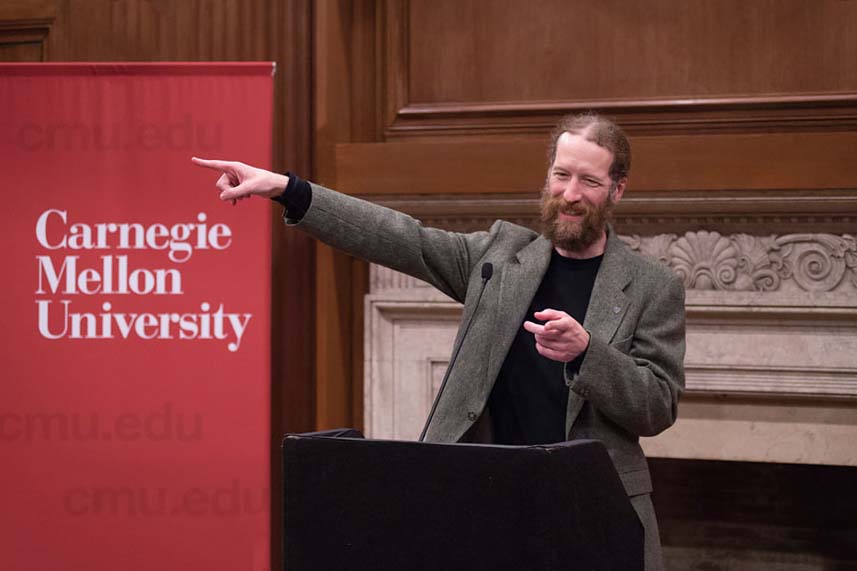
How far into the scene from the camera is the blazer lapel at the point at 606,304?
6.51 ft

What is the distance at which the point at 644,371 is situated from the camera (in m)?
1.96

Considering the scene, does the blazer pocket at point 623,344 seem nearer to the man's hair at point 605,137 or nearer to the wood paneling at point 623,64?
the man's hair at point 605,137

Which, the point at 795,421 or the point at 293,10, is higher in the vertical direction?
the point at 293,10

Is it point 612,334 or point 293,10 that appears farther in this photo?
point 293,10

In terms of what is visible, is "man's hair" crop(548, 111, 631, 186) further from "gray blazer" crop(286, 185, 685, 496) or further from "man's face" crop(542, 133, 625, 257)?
"gray blazer" crop(286, 185, 685, 496)

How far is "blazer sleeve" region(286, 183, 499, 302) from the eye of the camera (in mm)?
2107

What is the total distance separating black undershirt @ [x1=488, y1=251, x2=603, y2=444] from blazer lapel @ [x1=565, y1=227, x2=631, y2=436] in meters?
0.04

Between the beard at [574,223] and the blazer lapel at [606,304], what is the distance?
0.20ft

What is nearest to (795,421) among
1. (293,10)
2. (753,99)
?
(753,99)

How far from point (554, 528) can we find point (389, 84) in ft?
9.10

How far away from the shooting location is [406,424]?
3.79 meters

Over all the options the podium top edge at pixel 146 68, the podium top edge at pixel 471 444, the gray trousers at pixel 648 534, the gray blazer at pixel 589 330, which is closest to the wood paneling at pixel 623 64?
the podium top edge at pixel 146 68

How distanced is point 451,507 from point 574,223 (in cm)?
83

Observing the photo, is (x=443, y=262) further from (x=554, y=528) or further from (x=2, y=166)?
(x=2, y=166)
